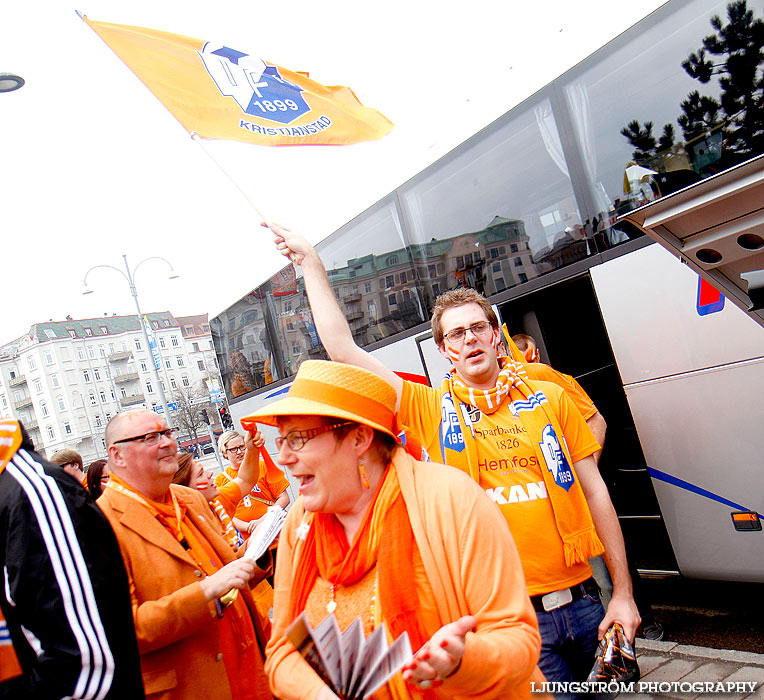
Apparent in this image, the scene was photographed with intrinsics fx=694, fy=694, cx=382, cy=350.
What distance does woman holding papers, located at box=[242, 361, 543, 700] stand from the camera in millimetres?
1763

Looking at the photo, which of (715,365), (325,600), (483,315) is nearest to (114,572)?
(325,600)

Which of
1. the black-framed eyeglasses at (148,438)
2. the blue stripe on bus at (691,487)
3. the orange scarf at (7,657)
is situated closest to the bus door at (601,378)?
the blue stripe on bus at (691,487)

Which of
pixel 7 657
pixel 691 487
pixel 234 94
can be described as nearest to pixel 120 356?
pixel 234 94

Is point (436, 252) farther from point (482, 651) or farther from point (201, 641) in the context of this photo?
point (482, 651)

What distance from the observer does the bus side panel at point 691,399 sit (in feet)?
15.6

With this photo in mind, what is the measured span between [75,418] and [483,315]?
3936 inches

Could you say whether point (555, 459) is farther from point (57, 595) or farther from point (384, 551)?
point (57, 595)

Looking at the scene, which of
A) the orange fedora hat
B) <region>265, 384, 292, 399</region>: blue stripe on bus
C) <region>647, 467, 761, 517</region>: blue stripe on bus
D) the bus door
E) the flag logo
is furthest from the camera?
<region>265, 384, 292, 399</region>: blue stripe on bus

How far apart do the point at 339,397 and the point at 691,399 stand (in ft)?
12.7

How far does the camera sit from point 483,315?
317 cm

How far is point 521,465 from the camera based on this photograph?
2.88m

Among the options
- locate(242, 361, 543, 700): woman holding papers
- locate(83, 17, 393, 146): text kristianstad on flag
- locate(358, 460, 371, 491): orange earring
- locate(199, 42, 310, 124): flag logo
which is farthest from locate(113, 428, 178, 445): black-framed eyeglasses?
locate(199, 42, 310, 124): flag logo

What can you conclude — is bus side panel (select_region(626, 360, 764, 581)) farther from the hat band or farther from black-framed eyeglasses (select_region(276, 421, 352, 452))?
black-framed eyeglasses (select_region(276, 421, 352, 452))

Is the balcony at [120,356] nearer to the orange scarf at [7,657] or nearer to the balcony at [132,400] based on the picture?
the balcony at [132,400]
